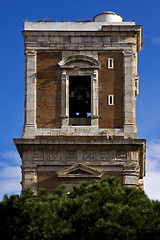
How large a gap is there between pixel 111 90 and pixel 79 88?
7.40 feet

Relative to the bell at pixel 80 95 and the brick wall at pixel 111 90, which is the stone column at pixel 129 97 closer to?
the brick wall at pixel 111 90

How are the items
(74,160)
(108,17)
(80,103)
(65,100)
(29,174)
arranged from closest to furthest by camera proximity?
(29,174)
(74,160)
(65,100)
(80,103)
(108,17)

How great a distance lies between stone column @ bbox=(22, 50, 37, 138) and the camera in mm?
54031

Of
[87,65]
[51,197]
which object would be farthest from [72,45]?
[51,197]

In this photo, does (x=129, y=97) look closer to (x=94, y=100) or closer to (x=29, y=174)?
(x=94, y=100)

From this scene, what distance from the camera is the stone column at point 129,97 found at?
Result: 177ft

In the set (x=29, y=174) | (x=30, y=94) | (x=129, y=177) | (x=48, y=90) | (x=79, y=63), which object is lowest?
(x=129, y=177)

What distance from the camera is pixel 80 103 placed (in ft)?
185

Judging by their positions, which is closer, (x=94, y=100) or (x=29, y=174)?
(x=29, y=174)

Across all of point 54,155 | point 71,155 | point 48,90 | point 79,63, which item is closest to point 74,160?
point 71,155

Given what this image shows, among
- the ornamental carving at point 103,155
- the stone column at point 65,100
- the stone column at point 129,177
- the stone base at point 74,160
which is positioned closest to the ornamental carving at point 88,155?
the stone base at point 74,160

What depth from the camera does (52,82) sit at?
55000mm

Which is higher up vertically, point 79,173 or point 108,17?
point 108,17

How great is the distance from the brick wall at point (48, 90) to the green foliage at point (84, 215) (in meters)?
8.27
